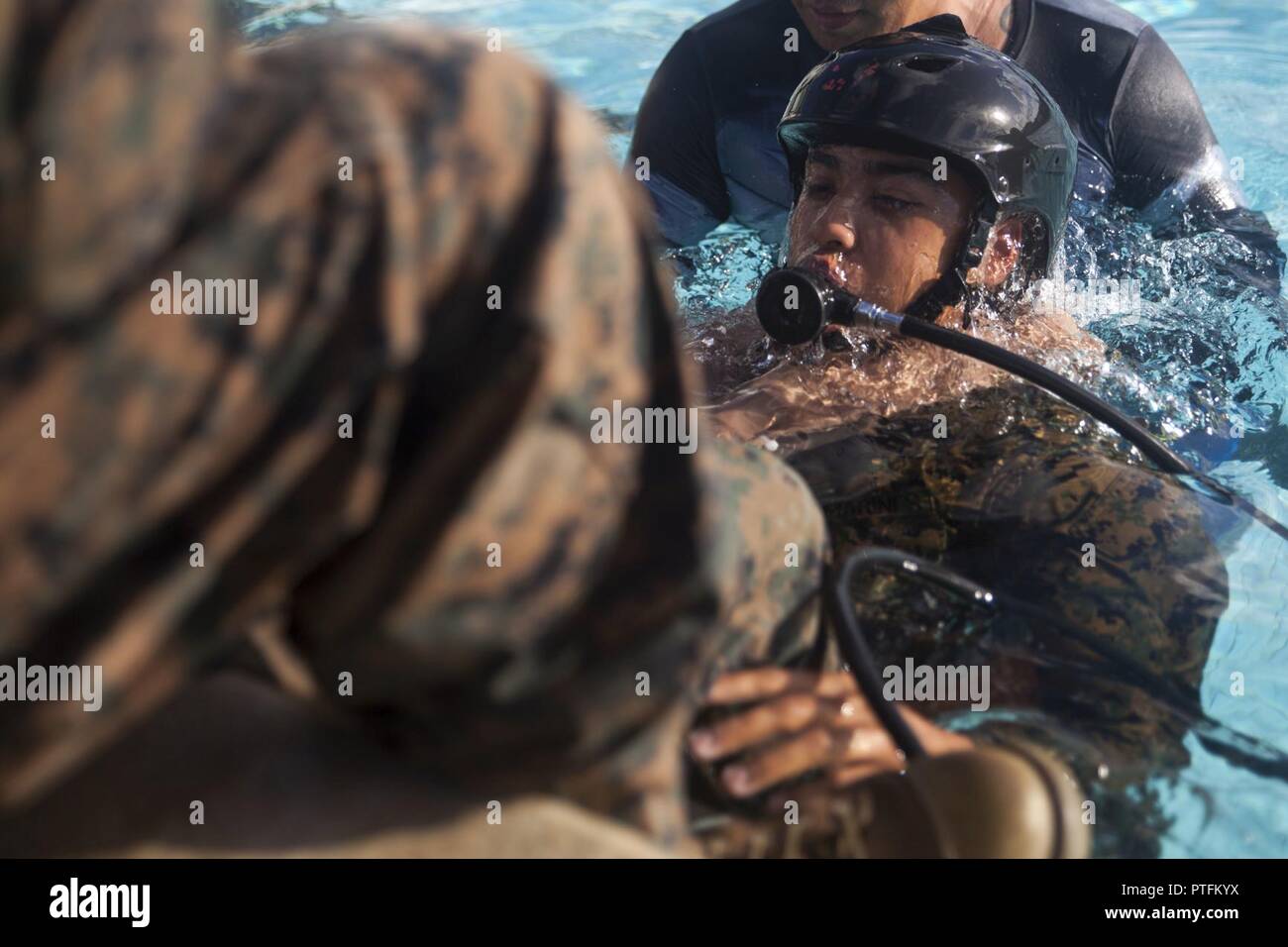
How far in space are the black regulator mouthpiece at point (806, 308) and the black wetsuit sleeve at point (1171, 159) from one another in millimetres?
1201

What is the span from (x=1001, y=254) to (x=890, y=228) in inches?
9.8

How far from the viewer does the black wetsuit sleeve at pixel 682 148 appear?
10.3ft

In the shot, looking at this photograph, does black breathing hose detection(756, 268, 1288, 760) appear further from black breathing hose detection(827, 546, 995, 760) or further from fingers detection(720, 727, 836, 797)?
fingers detection(720, 727, 836, 797)

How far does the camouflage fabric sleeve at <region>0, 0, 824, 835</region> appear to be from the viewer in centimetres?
55

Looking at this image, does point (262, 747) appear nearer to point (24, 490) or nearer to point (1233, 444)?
point (24, 490)

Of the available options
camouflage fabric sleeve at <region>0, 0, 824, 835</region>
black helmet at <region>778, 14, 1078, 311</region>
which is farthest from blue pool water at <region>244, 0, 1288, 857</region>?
camouflage fabric sleeve at <region>0, 0, 824, 835</region>

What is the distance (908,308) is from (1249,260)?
3.93ft

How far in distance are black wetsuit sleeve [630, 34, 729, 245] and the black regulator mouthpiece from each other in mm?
1220

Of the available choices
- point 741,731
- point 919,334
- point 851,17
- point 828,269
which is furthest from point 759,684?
point 851,17

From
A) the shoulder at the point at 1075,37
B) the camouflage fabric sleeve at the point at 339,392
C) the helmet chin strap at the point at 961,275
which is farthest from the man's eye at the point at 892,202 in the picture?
the camouflage fabric sleeve at the point at 339,392

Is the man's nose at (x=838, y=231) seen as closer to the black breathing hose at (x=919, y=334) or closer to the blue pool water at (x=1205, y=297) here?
the black breathing hose at (x=919, y=334)

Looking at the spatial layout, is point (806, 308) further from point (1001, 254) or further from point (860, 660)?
point (860, 660)

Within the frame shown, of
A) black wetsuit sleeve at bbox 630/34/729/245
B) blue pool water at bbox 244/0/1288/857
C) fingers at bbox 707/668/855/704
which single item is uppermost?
fingers at bbox 707/668/855/704

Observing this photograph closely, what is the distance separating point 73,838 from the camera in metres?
0.75
